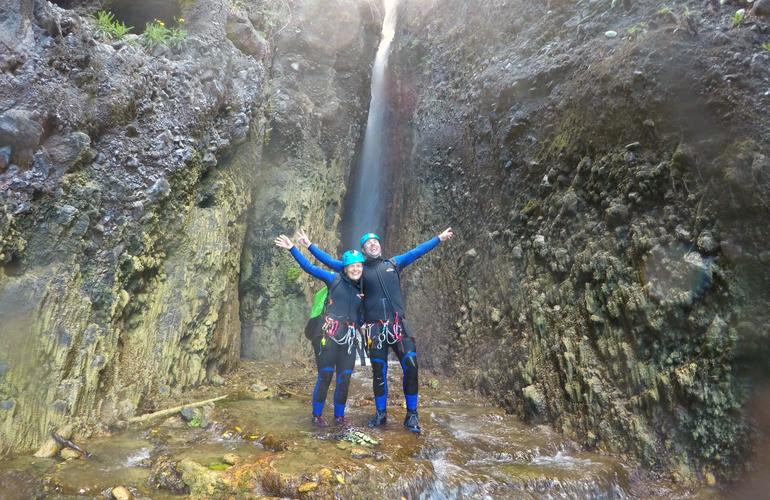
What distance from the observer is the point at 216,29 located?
9.05m

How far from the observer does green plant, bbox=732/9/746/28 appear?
223 inches

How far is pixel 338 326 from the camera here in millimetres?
5836

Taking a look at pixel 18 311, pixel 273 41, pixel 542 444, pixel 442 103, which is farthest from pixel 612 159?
pixel 273 41

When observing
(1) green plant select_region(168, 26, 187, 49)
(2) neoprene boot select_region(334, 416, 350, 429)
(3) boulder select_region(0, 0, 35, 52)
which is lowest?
(2) neoprene boot select_region(334, 416, 350, 429)

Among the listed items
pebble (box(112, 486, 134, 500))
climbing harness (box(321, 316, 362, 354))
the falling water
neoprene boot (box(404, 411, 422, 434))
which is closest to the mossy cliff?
pebble (box(112, 486, 134, 500))

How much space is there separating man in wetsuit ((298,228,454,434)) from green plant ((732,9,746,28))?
4979mm

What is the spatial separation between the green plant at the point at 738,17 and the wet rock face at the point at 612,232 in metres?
0.15

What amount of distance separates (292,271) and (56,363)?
20.6ft

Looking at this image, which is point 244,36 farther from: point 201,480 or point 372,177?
point 201,480

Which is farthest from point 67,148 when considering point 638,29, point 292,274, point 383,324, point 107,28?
point 638,29

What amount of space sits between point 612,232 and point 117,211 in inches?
253

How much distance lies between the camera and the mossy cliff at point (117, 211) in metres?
5.04

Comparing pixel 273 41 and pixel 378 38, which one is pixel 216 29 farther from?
pixel 378 38

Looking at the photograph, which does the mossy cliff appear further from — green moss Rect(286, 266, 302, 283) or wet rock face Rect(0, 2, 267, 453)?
green moss Rect(286, 266, 302, 283)
